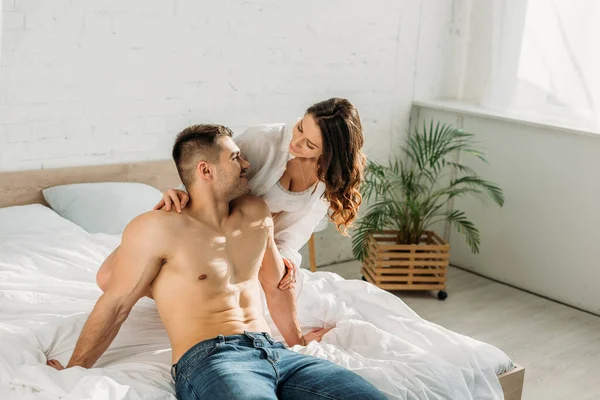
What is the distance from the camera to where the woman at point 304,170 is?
7.45 feet

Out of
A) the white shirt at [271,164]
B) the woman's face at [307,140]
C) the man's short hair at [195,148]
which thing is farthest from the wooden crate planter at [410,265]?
the man's short hair at [195,148]

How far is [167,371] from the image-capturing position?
6.96ft

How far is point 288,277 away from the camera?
2.51m

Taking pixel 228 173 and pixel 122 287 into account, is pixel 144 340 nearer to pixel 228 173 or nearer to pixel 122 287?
pixel 122 287

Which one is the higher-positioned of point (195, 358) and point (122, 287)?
point (122, 287)

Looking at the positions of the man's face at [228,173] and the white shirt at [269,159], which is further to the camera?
the white shirt at [269,159]

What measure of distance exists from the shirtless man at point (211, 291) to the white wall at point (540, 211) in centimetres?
213

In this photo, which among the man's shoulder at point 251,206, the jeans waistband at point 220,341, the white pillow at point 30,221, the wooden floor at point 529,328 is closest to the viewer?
the jeans waistband at point 220,341

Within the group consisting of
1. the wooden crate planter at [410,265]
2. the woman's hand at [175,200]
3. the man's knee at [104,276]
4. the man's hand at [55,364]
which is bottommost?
the wooden crate planter at [410,265]

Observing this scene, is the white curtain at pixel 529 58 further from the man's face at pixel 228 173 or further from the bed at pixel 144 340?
the man's face at pixel 228 173

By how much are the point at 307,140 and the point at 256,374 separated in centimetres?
71

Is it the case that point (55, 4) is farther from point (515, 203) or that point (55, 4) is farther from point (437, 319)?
point (515, 203)

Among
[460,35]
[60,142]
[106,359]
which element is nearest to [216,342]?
[106,359]

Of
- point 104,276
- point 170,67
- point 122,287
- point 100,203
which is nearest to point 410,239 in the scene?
point 170,67
